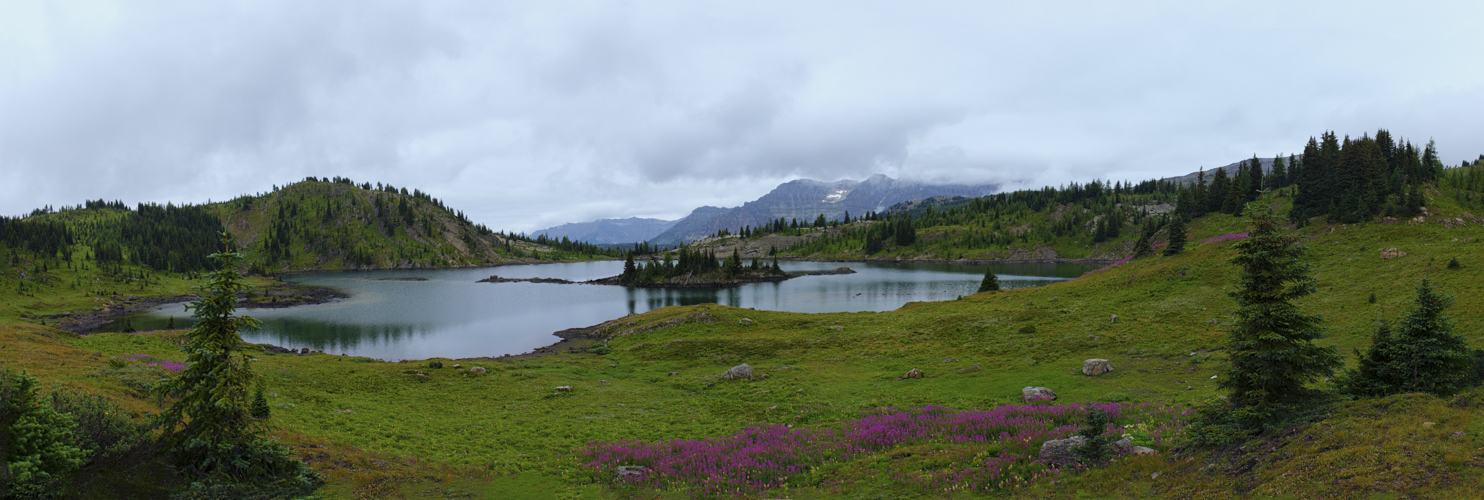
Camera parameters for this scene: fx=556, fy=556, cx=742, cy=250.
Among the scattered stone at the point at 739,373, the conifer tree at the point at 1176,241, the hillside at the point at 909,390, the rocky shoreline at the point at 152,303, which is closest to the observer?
the hillside at the point at 909,390

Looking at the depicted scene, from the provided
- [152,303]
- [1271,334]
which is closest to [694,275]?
[152,303]

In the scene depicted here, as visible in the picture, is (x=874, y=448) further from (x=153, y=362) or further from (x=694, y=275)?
(x=694, y=275)

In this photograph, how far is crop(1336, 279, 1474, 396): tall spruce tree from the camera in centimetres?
1484

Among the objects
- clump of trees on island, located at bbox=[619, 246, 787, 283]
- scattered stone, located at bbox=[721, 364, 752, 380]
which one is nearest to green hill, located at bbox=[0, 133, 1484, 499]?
scattered stone, located at bbox=[721, 364, 752, 380]

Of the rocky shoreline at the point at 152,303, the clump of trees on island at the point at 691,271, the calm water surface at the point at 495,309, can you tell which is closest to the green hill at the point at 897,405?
the calm water surface at the point at 495,309

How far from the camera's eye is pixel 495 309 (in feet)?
367

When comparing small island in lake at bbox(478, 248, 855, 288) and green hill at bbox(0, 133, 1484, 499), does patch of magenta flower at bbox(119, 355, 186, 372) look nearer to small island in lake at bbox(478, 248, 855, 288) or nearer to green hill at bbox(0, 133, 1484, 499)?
green hill at bbox(0, 133, 1484, 499)

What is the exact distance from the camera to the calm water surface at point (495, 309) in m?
73.9

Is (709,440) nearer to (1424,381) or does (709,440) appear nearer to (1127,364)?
(1424,381)

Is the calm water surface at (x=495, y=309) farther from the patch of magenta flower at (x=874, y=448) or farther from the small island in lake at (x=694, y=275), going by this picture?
the patch of magenta flower at (x=874, y=448)

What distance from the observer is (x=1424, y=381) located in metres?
14.9

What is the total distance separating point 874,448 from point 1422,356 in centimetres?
1506

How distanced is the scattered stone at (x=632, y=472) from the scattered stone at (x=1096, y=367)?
24.6 metres

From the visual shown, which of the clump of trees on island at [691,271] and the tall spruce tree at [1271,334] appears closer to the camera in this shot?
the tall spruce tree at [1271,334]
